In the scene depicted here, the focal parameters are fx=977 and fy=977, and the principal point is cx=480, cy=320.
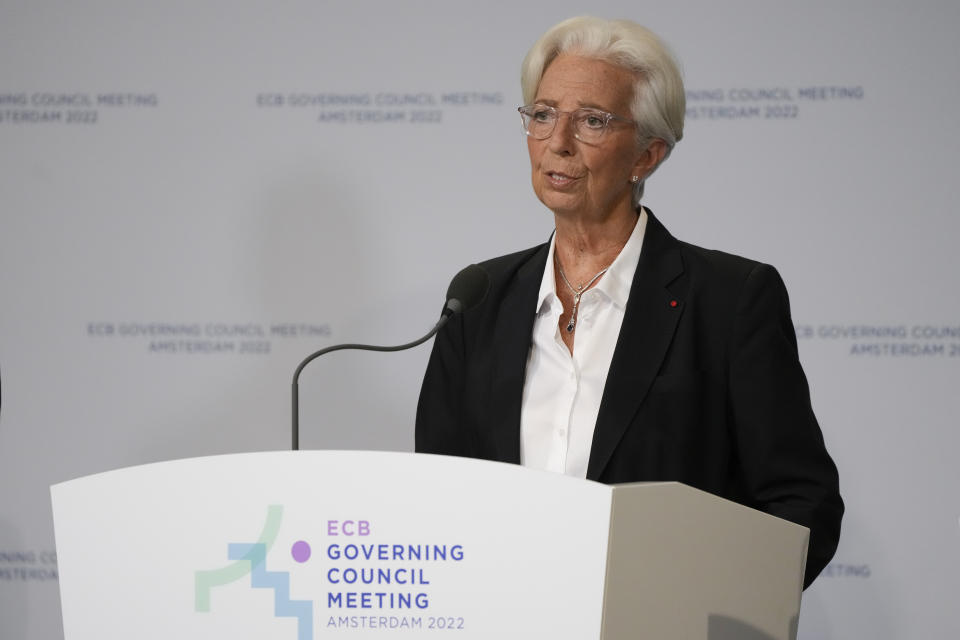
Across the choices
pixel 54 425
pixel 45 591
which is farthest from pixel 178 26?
pixel 45 591

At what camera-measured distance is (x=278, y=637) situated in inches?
44.9

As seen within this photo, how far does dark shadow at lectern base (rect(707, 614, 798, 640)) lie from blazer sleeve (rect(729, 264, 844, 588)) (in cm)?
49

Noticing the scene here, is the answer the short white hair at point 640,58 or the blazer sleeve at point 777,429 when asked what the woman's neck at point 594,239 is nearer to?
the short white hair at point 640,58

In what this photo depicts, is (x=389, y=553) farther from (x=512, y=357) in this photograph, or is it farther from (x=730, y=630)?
(x=512, y=357)

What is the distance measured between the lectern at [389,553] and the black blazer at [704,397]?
573mm

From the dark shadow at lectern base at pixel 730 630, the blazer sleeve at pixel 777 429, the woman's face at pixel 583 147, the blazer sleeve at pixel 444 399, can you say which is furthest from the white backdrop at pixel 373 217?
the dark shadow at lectern base at pixel 730 630

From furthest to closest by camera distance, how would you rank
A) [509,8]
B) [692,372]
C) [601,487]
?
1. [509,8]
2. [692,372]
3. [601,487]

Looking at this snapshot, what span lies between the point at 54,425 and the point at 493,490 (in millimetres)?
A: 2596

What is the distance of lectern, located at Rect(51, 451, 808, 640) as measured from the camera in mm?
1097

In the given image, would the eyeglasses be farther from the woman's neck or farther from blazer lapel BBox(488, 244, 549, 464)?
blazer lapel BBox(488, 244, 549, 464)

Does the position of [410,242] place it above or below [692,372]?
above

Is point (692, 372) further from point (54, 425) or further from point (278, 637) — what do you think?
point (54, 425)

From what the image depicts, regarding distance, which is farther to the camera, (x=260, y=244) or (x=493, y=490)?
(x=260, y=244)

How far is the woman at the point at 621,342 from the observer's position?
1.79 meters
